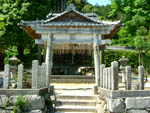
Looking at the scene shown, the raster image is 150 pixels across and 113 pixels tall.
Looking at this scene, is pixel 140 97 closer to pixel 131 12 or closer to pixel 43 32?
pixel 43 32

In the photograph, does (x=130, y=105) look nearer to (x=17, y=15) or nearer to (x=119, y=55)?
(x=17, y=15)

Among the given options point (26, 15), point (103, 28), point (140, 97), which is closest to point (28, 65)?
point (26, 15)

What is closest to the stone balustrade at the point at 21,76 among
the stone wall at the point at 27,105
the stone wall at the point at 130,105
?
the stone wall at the point at 27,105

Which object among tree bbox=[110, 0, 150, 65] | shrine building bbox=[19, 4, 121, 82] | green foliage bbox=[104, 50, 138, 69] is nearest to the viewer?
shrine building bbox=[19, 4, 121, 82]

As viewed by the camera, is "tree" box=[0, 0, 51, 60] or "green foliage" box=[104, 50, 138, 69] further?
"green foliage" box=[104, 50, 138, 69]

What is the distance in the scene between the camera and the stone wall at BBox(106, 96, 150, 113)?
6.87 metres

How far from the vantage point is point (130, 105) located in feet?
22.8

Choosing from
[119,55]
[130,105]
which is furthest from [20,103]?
[119,55]

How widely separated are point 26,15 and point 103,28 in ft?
39.4

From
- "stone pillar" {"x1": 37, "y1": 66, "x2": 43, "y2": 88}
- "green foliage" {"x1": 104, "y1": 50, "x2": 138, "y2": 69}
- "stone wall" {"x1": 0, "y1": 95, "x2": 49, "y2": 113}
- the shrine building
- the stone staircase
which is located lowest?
the stone staircase

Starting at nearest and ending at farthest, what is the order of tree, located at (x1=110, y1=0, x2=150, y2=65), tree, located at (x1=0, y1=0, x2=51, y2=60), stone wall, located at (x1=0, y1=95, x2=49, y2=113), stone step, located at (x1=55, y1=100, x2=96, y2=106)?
stone wall, located at (x1=0, y1=95, x2=49, y2=113)
stone step, located at (x1=55, y1=100, x2=96, y2=106)
tree, located at (x1=0, y1=0, x2=51, y2=60)
tree, located at (x1=110, y1=0, x2=150, y2=65)

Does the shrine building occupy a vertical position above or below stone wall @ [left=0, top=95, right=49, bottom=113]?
above

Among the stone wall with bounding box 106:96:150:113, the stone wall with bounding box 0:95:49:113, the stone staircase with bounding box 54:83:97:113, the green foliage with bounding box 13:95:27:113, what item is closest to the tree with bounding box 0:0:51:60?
the stone staircase with bounding box 54:83:97:113

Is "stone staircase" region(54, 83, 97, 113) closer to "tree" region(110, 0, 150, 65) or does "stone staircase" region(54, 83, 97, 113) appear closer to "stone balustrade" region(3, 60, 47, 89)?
"stone balustrade" region(3, 60, 47, 89)
